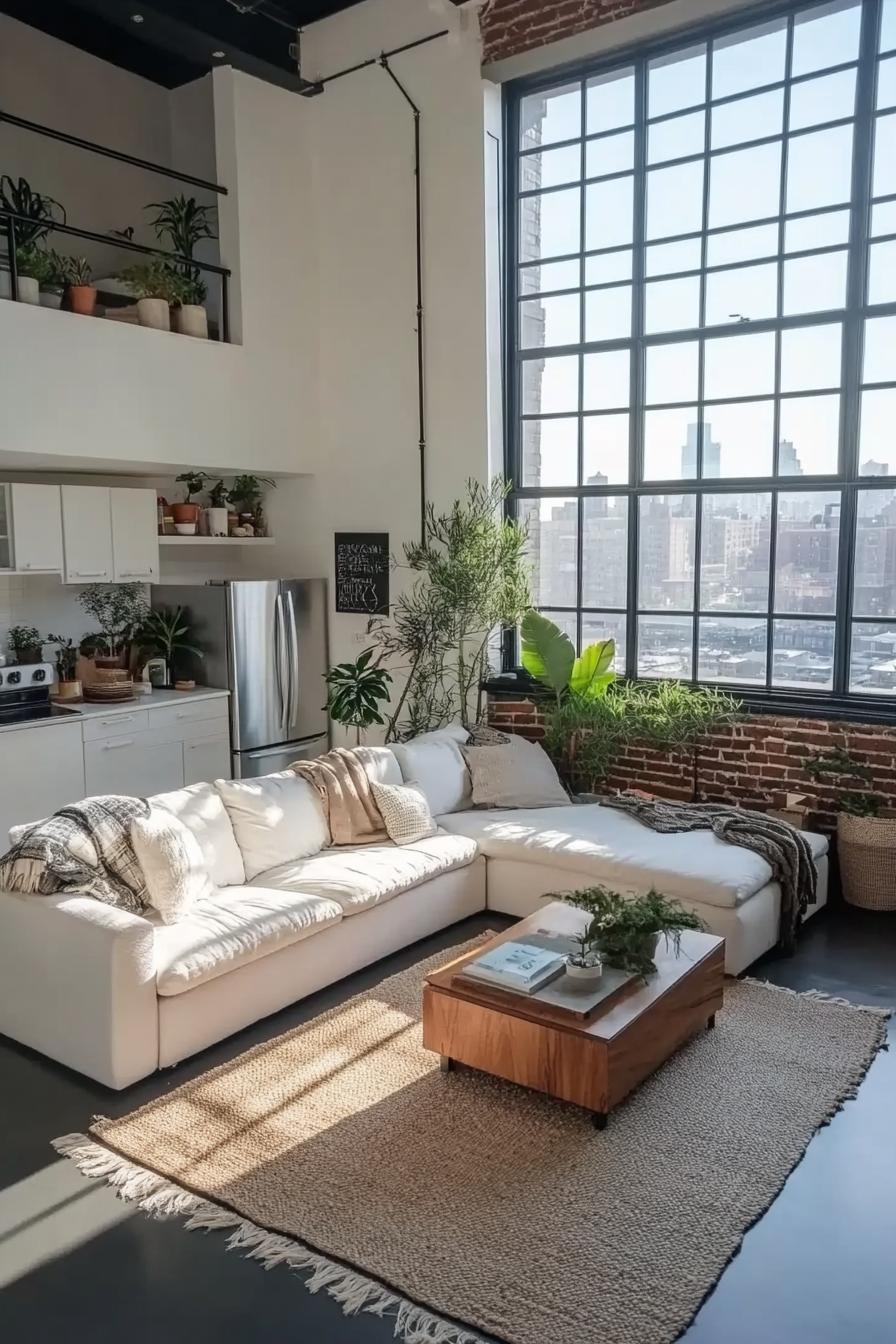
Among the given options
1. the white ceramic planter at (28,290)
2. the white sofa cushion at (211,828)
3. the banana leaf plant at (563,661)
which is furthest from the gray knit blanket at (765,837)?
the white ceramic planter at (28,290)

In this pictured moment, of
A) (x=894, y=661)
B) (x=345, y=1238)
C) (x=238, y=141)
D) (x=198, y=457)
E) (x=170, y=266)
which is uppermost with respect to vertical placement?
(x=238, y=141)

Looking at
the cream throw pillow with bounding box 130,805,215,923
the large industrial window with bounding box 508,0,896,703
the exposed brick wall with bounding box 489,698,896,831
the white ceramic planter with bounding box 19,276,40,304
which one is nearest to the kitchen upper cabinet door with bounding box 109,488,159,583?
the white ceramic planter with bounding box 19,276,40,304

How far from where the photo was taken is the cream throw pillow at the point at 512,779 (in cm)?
555

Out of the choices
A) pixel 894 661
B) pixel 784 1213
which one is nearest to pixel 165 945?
pixel 784 1213

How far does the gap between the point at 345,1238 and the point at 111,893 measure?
5.24 feet

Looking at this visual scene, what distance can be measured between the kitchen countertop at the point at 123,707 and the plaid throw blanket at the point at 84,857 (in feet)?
5.70

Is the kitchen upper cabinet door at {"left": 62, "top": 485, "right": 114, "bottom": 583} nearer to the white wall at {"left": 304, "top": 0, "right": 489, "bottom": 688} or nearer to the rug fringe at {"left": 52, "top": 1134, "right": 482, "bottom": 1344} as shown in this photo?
the white wall at {"left": 304, "top": 0, "right": 489, "bottom": 688}

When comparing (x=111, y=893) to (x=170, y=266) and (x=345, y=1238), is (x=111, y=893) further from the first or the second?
(x=170, y=266)

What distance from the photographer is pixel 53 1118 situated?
3281 mm

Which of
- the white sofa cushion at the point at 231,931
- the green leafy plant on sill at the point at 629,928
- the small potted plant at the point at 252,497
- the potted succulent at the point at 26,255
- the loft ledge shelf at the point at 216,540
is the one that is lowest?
the white sofa cushion at the point at 231,931

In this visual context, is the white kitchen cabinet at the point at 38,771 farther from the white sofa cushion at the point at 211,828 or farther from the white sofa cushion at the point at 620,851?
the white sofa cushion at the point at 620,851

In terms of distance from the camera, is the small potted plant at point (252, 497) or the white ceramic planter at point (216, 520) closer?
the white ceramic planter at point (216, 520)

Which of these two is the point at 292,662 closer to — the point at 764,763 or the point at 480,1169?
the point at 764,763

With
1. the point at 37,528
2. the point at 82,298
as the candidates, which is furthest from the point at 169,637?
the point at 82,298
